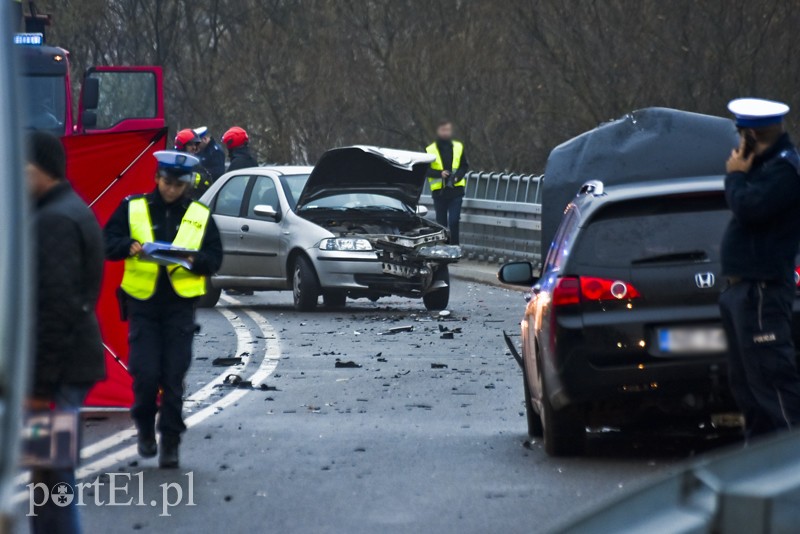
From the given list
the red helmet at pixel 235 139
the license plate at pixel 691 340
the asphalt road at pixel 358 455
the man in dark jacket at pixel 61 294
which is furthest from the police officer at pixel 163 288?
the red helmet at pixel 235 139

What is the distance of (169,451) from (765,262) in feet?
11.1

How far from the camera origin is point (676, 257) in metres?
8.89

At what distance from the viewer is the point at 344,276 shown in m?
20.0

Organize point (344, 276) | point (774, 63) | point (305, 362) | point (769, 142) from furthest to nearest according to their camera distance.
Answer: point (774, 63)
point (344, 276)
point (305, 362)
point (769, 142)

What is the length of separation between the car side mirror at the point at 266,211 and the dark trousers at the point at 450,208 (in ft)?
20.9

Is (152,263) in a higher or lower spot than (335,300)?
higher

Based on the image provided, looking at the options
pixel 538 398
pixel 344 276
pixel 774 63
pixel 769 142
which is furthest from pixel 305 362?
pixel 774 63

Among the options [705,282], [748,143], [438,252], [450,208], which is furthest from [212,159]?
[748,143]

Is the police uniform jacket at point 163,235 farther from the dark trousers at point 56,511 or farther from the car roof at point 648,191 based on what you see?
the dark trousers at point 56,511

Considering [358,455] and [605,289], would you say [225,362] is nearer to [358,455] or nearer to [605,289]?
[358,455]

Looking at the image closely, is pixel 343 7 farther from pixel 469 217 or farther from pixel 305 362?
pixel 305 362

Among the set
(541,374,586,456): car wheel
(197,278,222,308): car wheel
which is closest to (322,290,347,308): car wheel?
(197,278,222,308): car wheel

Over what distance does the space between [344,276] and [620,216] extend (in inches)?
436

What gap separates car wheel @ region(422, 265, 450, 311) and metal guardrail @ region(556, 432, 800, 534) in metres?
16.9
